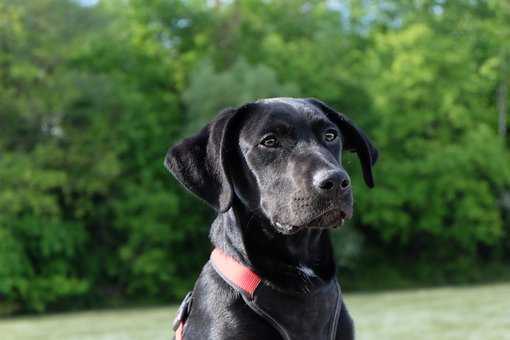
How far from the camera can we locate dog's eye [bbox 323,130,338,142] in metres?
4.63

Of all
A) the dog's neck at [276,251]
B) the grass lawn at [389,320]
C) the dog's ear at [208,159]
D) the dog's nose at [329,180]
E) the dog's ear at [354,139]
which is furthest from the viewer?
the grass lawn at [389,320]

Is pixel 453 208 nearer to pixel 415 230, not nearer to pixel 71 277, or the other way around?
pixel 415 230

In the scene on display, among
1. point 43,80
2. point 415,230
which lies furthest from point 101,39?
point 415,230

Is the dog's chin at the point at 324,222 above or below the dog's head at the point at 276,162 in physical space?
below

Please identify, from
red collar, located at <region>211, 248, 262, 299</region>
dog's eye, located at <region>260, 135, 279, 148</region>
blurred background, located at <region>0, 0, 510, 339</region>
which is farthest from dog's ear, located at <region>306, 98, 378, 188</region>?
blurred background, located at <region>0, 0, 510, 339</region>

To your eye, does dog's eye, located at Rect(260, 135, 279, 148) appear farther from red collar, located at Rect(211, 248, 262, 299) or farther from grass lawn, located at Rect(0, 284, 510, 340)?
grass lawn, located at Rect(0, 284, 510, 340)

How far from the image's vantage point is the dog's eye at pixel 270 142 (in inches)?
179

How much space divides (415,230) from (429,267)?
2.01 m

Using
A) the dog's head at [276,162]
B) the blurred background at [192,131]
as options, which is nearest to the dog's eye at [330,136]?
the dog's head at [276,162]

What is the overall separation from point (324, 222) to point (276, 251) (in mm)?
405

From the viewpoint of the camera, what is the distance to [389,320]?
68.4ft

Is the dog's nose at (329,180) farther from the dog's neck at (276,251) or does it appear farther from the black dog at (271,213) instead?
the dog's neck at (276,251)

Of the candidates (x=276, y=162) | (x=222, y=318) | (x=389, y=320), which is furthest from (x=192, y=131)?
(x=222, y=318)

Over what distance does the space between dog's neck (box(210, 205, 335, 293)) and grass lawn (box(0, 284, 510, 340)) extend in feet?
36.1
